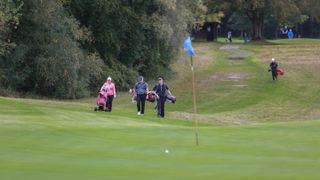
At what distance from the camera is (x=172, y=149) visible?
14.2 meters

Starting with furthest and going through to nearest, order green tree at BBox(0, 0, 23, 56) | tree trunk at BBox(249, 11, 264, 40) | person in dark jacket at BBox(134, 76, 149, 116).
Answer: tree trunk at BBox(249, 11, 264, 40)
green tree at BBox(0, 0, 23, 56)
person in dark jacket at BBox(134, 76, 149, 116)

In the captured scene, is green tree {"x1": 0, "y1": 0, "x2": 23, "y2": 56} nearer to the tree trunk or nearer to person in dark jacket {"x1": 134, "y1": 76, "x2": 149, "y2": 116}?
person in dark jacket {"x1": 134, "y1": 76, "x2": 149, "y2": 116}

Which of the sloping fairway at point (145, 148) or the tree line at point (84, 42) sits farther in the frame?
the tree line at point (84, 42)

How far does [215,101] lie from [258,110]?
493cm

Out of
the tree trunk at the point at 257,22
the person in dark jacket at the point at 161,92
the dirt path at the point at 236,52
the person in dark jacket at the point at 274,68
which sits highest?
the tree trunk at the point at 257,22

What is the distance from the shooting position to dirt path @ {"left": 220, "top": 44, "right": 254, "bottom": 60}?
6712 centimetres

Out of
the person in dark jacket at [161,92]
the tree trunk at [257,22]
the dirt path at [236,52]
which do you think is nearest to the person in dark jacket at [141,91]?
the person in dark jacket at [161,92]

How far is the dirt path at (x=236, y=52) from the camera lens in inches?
2643

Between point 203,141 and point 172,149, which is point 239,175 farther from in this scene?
point 203,141

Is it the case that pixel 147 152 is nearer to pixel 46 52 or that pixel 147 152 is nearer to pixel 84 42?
pixel 46 52

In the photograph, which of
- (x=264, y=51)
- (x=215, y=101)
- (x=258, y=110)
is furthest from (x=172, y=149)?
(x=264, y=51)

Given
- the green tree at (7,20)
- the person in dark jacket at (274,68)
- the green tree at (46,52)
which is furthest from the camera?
the person in dark jacket at (274,68)

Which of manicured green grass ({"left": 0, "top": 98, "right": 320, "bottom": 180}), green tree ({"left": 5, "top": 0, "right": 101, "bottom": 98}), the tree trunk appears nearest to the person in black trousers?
green tree ({"left": 5, "top": 0, "right": 101, "bottom": 98})

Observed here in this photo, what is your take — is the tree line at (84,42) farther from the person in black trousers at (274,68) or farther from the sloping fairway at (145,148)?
the sloping fairway at (145,148)
